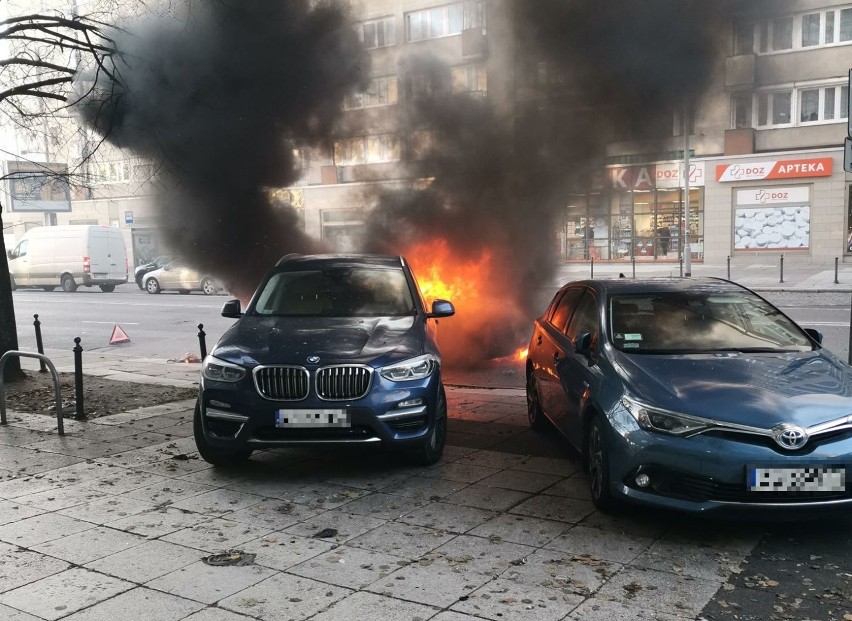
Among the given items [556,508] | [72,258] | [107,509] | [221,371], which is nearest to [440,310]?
[221,371]

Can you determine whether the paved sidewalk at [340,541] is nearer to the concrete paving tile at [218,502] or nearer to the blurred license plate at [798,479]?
the concrete paving tile at [218,502]

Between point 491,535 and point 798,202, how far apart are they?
1111 inches

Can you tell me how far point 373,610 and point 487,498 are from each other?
1.71 metres

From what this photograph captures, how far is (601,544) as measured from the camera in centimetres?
415

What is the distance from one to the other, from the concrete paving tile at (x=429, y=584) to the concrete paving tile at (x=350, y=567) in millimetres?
72

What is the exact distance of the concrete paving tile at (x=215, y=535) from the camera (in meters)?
4.22

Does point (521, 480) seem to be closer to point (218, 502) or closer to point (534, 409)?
point (534, 409)

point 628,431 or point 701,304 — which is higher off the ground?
point 701,304

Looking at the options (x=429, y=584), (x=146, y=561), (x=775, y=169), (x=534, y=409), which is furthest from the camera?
(x=775, y=169)

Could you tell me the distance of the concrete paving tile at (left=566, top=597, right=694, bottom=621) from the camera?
3275 mm

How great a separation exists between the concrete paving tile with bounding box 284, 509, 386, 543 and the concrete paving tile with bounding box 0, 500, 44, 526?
1.75 m

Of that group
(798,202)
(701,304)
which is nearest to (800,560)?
(701,304)

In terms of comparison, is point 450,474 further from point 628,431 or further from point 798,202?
point 798,202

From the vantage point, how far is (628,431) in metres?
4.26
